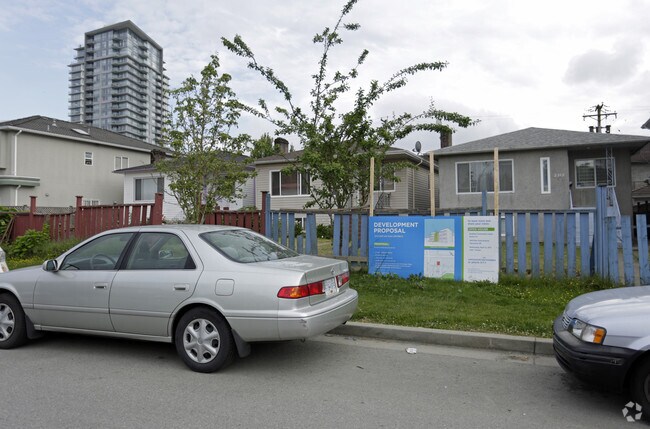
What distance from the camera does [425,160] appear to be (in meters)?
22.6

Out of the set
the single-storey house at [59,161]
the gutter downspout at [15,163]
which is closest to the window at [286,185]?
the single-storey house at [59,161]

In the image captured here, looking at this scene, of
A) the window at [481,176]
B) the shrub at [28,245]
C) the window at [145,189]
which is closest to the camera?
the shrub at [28,245]

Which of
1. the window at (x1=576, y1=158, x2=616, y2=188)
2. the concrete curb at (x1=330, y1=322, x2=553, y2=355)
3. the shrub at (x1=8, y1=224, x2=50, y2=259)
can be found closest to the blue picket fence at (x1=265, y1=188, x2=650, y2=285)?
the concrete curb at (x1=330, y1=322, x2=553, y2=355)

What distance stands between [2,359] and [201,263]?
8.50 feet

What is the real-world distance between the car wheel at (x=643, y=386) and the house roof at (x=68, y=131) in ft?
99.7

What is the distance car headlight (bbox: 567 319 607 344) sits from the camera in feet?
11.9

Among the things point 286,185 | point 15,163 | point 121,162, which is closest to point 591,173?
point 286,185

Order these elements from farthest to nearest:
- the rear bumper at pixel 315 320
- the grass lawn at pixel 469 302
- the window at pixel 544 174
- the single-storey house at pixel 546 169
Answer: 1. the window at pixel 544 174
2. the single-storey house at pixel 546 169
3. the grass lawn at pixel 469 302
4. the rear bumper at pixel 315 320

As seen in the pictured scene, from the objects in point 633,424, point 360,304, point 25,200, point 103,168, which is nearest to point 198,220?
point 360,304

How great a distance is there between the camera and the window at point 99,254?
17.7 feet

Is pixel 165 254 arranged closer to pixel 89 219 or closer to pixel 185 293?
pixel 185 293

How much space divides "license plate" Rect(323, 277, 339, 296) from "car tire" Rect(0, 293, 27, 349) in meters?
3.73

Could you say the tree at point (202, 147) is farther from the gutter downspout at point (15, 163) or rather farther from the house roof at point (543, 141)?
the gutter downspout at point (15, 163)

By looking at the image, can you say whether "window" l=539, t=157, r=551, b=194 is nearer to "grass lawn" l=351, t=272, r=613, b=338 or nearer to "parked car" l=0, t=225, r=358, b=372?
"grass lawn" l=351, t=272, r=613, b=338
